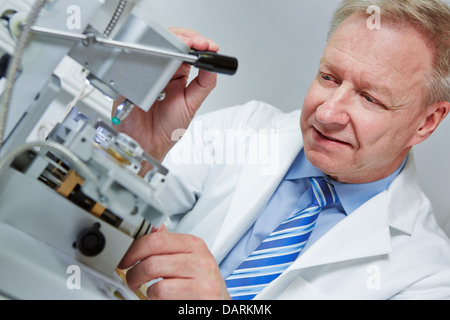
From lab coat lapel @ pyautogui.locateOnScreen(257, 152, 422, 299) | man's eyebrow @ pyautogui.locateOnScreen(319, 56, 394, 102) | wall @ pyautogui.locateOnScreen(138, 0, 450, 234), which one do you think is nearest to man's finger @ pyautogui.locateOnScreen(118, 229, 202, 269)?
lab coat lapel @ pyautogui.locateOnScreen(257, 152, 422, 299)

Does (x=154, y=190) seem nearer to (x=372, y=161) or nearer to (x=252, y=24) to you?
(x=372, y=161)

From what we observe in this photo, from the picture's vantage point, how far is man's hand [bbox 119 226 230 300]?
0.73 m

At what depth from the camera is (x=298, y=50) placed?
178cm

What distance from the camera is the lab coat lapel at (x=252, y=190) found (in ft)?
4.19

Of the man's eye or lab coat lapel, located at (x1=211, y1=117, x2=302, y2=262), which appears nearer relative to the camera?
→ the man's eye

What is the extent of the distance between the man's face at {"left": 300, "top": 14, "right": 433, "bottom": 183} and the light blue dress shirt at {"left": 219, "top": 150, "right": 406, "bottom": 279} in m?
0.11

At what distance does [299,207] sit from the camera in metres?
1.33

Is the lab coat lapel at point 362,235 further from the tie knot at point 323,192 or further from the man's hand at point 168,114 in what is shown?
the man's hand at point 168,114

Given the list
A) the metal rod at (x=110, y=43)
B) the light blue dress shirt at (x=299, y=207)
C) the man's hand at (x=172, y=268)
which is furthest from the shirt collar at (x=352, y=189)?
the metal rod at (x=110, y=43)

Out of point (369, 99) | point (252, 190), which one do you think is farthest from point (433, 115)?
point (252, 190)

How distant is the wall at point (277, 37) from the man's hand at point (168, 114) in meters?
0.71

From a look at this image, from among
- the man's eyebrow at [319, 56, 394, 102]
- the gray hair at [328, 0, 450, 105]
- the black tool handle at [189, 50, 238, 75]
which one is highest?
the gray hair at [328, 0, 450, 105]

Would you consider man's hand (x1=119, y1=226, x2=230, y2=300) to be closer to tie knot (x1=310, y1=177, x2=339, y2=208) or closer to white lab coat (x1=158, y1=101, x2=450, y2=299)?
white lab coat (x1=158, y1=101, x2=450, y2=299)

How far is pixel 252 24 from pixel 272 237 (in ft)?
3.28
